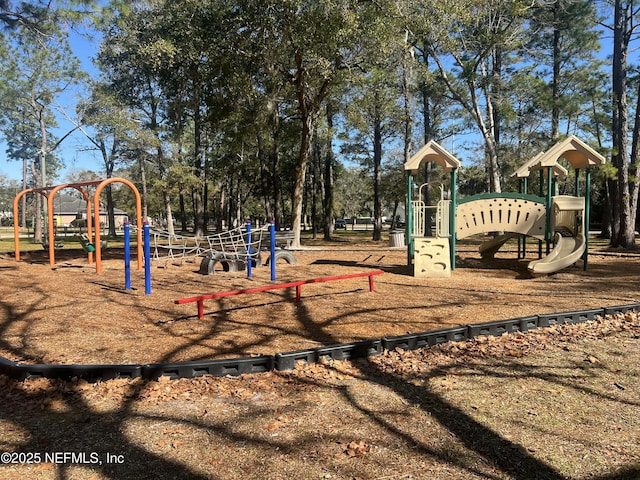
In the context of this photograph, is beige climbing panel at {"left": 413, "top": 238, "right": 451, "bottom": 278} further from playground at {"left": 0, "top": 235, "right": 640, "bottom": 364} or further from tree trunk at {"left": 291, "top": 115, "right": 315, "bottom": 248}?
tree trunk at {"left": 291, "top": 115, "right": 315, "bottom": 248}

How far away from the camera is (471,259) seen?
14148 millimetres

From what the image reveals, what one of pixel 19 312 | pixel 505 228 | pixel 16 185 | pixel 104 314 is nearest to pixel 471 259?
pixel 505 228

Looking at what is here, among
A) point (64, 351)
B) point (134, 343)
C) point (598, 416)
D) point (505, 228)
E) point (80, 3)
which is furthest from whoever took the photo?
point (505, 228)

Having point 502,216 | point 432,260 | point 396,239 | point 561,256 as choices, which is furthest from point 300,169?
point 561,256

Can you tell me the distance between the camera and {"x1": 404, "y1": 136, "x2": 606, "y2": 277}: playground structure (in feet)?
35.4

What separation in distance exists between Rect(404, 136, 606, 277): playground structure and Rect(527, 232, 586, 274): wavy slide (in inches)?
0.8

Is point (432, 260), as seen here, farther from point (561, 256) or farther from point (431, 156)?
point (561, 256)

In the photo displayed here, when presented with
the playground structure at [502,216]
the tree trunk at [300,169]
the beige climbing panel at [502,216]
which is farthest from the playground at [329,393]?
the tree trunk at [300,169]

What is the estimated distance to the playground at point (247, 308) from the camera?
5082mm

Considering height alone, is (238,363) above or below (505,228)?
below

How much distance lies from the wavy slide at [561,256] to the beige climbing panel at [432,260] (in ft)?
5.93

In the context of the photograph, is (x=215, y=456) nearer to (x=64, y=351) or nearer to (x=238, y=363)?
(x=238, y=363)

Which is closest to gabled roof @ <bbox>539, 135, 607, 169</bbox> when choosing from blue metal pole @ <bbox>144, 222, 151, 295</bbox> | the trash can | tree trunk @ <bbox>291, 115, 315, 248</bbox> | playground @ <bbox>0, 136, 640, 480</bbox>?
playground @ <bbox>0, 136, 640, 480</bbox>

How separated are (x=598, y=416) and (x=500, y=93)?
897 inches
